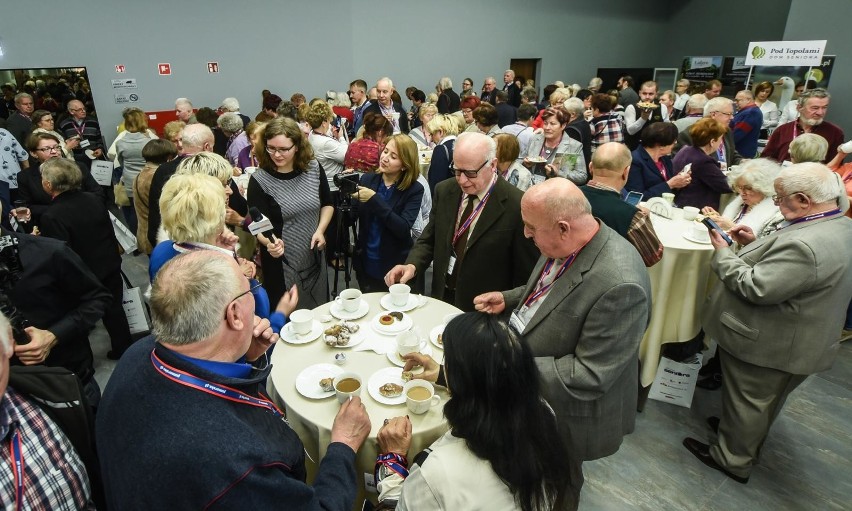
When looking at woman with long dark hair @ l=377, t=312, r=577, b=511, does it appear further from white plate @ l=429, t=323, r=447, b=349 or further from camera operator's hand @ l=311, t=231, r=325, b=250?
camera operator's hand @ l=311, t=231, r=325, b=250

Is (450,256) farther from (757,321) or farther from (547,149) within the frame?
(547,149)

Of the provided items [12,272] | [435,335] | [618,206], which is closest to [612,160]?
[618,206]

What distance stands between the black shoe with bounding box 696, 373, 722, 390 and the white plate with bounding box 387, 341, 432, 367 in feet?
7.95

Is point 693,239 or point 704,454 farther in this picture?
point 693,239

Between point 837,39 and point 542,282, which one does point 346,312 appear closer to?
point 542,282

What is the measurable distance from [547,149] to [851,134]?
578 centimetres

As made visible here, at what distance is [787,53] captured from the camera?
7.04 m

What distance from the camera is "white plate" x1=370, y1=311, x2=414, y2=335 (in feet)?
7.09

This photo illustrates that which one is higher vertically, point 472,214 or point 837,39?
point 837,39

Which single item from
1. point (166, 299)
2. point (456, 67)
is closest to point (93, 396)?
point (166, 299)

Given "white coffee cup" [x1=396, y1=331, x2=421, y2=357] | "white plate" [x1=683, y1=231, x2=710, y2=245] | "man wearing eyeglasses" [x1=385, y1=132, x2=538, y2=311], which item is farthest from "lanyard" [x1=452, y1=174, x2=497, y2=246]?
"white plate" [x1=683, y1=231, x2=710, y2=245]

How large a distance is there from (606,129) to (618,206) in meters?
3.15

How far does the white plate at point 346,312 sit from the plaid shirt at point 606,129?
13.2 ft

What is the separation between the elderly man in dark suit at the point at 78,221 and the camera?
9.44ft
